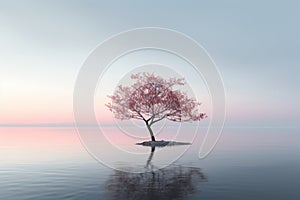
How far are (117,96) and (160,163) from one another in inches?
1060

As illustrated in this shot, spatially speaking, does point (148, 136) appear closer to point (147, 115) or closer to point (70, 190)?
point (147, 115)

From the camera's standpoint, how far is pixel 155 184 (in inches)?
1035

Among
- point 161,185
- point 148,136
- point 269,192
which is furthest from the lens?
point 148,136

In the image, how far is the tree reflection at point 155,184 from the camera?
73.7 feet

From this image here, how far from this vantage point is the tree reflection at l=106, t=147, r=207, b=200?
22.5 m

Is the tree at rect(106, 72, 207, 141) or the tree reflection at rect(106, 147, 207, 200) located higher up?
the tree at rect(106, 72, 207, 141)

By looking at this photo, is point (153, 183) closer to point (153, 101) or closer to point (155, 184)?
point (155, 184)

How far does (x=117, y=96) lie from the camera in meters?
63.9

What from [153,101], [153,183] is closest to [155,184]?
[153,183]

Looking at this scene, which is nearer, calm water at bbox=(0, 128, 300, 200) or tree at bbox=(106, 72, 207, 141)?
calm water at bbox=(0, 128, 300, 200)

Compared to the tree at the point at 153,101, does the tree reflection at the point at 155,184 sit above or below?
below

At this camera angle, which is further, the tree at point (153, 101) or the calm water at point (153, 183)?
the tree at point (153, 101)

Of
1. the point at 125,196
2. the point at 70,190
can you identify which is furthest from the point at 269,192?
the point at 70,190

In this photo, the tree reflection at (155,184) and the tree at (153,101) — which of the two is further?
the tree at (153,101)
